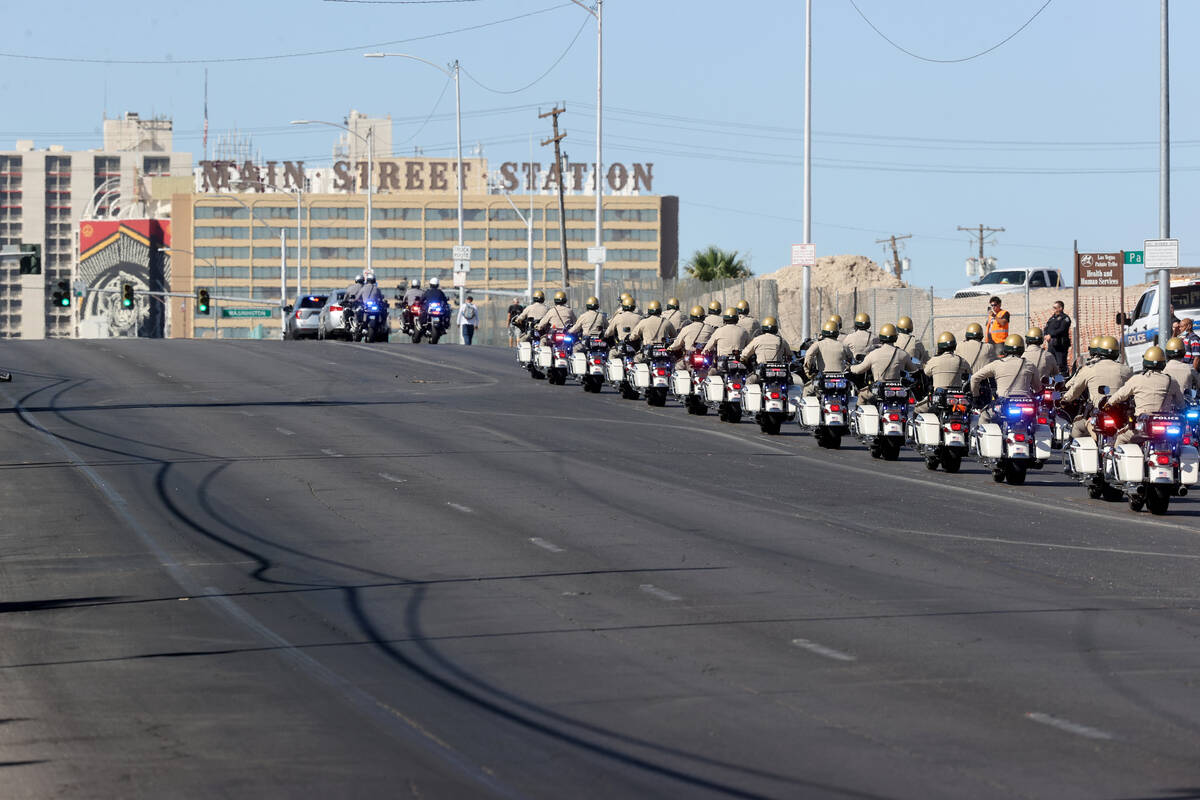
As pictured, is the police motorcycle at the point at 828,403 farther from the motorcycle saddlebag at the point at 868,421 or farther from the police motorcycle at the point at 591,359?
the police motorcycle at the point at 591,359

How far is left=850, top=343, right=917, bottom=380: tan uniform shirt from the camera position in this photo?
80.6ft

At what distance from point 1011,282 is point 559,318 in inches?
848

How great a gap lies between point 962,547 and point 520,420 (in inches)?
561

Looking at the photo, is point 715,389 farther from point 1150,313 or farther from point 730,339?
point 1150,313

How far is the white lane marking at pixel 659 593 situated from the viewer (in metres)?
13.1

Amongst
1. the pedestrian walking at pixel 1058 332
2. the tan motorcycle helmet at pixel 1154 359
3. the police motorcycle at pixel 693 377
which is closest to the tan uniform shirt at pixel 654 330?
the police motorcycle at pixel 693 377

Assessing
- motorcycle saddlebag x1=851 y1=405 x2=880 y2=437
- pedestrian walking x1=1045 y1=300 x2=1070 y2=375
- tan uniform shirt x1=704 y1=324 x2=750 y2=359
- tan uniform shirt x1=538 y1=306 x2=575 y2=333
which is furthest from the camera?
tan uniform shirt x1=538 y1=306 x2=575 y2=333

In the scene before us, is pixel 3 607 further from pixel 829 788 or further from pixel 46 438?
pixel 46 438

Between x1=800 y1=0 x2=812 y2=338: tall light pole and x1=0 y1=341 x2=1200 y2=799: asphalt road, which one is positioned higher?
x1=800 y1=0 x2=812 y2=338: tall light pole

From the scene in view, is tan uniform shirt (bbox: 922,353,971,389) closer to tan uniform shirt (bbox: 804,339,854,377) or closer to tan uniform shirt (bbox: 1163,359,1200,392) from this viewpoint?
tan uniform shirt (bbox: 804,339,854,377)

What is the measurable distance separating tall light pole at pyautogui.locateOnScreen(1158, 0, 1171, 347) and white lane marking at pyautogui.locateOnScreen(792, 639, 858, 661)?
64.7 feet

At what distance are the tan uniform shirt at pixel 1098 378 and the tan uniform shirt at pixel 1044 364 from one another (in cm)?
290

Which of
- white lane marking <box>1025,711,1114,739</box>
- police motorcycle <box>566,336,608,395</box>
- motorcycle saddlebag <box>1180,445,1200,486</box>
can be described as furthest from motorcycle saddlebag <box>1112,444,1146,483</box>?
police motorcycle <box>566,336,608,395</box>

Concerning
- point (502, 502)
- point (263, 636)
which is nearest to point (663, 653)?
point (263, 636)
